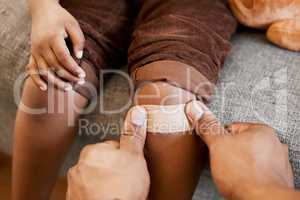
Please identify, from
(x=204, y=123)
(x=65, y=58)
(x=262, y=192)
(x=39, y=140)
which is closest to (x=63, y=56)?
(x=65, y=58)

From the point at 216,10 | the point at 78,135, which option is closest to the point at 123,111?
the point at 78,135

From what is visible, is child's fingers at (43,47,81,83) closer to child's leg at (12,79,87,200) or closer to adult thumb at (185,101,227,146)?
child's leg at (12,79,87,200)

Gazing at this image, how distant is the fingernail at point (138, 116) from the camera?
790mm

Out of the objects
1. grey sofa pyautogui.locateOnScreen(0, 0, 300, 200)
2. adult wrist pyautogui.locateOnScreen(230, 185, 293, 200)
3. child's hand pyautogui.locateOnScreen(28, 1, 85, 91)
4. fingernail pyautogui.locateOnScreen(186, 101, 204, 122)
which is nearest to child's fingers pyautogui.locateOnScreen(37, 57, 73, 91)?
child's hand pyautogui.locateOnScreen(28, 1, 85, 91)

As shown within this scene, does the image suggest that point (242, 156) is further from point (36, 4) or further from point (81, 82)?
point (36, 4)

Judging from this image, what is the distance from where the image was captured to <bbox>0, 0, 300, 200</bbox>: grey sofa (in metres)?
0.84

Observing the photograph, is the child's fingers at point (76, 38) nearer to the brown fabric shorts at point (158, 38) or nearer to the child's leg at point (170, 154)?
the brown fabric shorts at point (158, 38)

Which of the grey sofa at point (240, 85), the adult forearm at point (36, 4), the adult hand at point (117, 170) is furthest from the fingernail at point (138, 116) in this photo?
the adult forearm at point (36, 4)

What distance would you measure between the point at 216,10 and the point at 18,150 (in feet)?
1.48

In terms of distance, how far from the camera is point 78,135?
0.96 metres

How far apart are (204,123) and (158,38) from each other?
0.17 m

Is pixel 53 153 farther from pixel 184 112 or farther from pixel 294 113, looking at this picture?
pixel 294 113

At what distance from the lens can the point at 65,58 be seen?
0.82 meters

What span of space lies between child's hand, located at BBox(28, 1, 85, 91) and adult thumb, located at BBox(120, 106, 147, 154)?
0.39 feet
